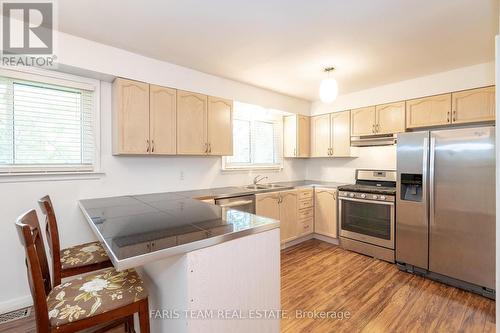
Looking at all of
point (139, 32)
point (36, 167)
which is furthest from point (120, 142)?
point (139, 32)

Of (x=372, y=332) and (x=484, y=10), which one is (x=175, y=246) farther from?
(x=484, y=10)

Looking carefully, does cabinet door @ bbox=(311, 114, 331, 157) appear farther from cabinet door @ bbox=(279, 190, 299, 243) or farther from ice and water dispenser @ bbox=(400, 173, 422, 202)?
ice and water dispenser @ bbox=(400, 173, 422, 202)

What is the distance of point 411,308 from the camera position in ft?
7.10

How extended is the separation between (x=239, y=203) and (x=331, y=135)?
2.13m

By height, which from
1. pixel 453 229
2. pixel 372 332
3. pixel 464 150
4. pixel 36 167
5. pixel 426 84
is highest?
pixel 426 84

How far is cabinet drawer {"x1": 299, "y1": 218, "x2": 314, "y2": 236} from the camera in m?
3.80

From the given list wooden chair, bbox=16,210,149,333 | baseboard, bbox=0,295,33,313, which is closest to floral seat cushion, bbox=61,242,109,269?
wooden chair, bbox=16,210,149,333

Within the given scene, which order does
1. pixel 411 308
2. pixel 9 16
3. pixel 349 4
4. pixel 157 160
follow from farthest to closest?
pixel 157 160 < pixel 411 308 < pixel 9 16 < pixel 349 4

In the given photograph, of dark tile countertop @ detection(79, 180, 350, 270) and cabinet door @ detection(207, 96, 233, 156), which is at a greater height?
cabinet door @ detection(207, 96, 233, 156)

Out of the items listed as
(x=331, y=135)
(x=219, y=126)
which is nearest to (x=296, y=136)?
(x=331, y=135)

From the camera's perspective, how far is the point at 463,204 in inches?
98.5

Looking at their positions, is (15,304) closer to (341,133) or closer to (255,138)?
(255,138)

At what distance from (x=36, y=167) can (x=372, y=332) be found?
124 inches

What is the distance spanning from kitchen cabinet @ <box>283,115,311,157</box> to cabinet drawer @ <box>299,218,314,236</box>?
113cm
